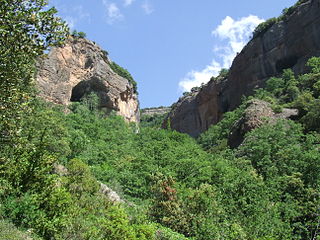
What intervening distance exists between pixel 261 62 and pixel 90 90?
22223 mm

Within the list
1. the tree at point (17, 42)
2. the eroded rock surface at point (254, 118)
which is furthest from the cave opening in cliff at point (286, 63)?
the tree at point (17, 42)

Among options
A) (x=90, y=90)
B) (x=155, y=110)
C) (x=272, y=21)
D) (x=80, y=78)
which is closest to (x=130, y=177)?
(x=90, y=90)

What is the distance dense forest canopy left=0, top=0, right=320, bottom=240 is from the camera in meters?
7.36

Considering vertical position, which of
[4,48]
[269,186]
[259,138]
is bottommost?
[269,186]

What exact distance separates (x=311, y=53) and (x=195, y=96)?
24.5m

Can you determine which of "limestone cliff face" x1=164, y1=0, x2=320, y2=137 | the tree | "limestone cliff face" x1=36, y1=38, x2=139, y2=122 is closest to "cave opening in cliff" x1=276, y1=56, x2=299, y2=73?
"limestone cliff face" x1=164, y1=0, x2=320, y2=137

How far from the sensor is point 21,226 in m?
10.5

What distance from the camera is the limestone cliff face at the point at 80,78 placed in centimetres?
4362

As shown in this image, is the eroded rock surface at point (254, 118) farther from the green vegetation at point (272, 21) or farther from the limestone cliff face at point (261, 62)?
the green vegetation at point (272, 21)

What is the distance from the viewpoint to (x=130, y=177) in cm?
2445

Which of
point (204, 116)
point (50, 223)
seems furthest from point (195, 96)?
point (50, 223)

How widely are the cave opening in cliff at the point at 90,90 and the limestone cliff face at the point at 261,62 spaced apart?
57.8 feet

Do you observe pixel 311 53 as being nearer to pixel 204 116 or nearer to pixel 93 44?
pixel 204 116

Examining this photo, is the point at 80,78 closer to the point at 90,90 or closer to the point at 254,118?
the point at 90,90
